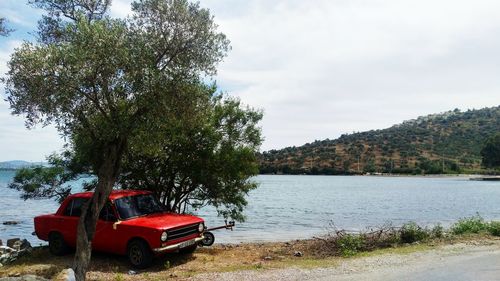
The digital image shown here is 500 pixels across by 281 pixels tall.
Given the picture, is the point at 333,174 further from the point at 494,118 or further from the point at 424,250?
the point at 424,250

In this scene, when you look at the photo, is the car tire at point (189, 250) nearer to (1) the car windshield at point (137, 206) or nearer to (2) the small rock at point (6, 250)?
(1) the car windshield at point (137, 206)

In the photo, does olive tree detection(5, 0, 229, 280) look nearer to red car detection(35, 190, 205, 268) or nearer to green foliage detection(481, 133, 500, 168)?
red car detection(35, 190, 205, 268)

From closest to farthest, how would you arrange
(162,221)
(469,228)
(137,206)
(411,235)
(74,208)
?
(162,221) → (137,206) → (74,208) → (411,235) → (469,228)

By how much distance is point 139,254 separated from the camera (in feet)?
41.4

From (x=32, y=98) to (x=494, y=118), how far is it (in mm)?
162365

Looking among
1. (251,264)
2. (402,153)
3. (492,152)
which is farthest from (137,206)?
(402,153)

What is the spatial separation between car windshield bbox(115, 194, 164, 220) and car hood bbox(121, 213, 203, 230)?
0.92 feet

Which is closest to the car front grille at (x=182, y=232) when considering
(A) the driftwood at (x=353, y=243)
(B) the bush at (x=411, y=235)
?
(A) the driftwood at (x=353, y=243)

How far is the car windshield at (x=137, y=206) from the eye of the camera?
43.8 ft

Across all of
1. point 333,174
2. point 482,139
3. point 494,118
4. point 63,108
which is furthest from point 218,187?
point 494,118

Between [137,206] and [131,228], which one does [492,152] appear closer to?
[137,206]

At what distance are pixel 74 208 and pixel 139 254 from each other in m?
2.97

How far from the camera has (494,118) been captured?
489 feet

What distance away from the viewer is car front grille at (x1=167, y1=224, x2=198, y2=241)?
12.6 m
